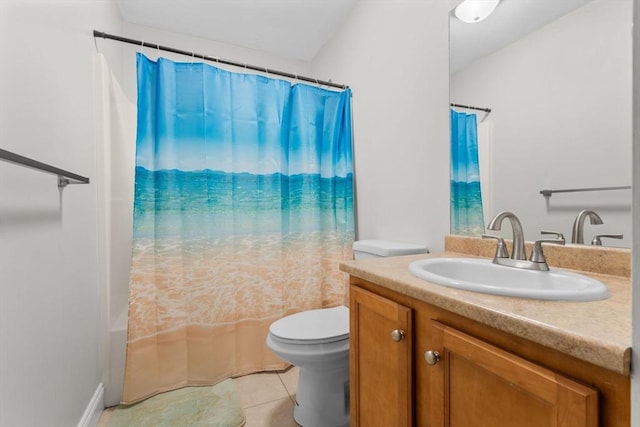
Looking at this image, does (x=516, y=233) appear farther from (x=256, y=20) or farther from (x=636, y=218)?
(x=256, y=20)

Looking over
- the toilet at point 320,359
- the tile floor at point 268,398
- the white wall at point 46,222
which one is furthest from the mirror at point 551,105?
the white wall at point 46,222

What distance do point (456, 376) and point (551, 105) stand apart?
3.13ft

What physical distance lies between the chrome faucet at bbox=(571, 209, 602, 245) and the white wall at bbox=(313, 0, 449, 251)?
1.57ft

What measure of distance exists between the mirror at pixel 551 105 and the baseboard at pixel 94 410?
1.97 metres

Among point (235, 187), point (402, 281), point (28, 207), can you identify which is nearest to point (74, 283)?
point (28, 207)

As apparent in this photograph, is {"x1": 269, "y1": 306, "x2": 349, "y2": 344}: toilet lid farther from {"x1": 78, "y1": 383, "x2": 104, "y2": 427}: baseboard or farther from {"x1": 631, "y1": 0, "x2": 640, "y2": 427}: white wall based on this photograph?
{"x1": 631, "y1": 0, "x2": 640, "y2": 427}: white wall

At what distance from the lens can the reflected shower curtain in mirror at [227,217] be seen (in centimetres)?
163

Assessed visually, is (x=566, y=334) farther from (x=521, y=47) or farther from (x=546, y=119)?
(x=521, y=47)

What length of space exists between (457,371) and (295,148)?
1591 millimetres

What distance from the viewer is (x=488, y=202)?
125 cm

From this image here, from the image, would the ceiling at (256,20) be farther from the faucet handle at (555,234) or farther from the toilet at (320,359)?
the toilet at (320,359)

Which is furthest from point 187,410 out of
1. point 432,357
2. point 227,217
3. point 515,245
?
point 515,245

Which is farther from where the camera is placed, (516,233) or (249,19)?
(249,19)

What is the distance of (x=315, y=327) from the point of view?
1474 millimetres
